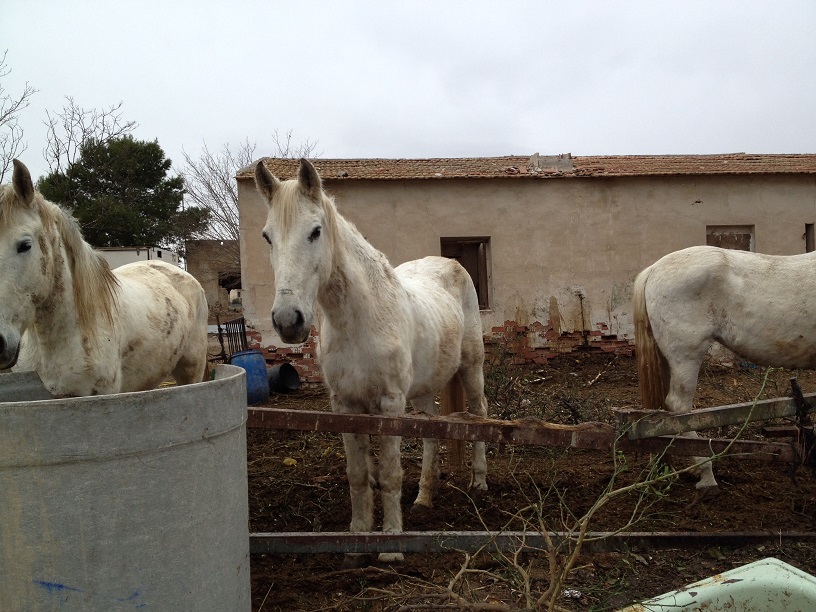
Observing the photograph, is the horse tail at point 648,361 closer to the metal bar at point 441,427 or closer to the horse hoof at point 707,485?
the horse hoof at point 707,485

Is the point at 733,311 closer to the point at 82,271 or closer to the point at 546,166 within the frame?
the point at 82,271

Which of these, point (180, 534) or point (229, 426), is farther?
point (229, 426)

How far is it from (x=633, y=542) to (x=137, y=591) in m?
2.49

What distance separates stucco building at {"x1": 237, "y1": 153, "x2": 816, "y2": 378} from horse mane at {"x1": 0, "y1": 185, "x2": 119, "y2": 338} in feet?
23.4

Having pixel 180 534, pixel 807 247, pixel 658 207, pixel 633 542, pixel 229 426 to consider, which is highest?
pixel 658 207

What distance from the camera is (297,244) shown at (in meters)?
2.59

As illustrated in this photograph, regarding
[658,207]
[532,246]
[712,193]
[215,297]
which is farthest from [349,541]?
[215,297]

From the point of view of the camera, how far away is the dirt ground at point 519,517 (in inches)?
95.7

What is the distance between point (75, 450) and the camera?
1.21 m

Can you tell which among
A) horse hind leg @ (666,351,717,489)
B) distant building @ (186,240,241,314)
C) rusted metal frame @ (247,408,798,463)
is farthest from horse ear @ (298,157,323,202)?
distant building @ (186,240,241,314)

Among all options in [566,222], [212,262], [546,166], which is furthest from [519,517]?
[212,262]

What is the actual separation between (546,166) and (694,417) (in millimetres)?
9572

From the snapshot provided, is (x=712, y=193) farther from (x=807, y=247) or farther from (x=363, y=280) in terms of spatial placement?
(x=363, y=280)

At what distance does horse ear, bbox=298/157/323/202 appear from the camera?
2.68 m
